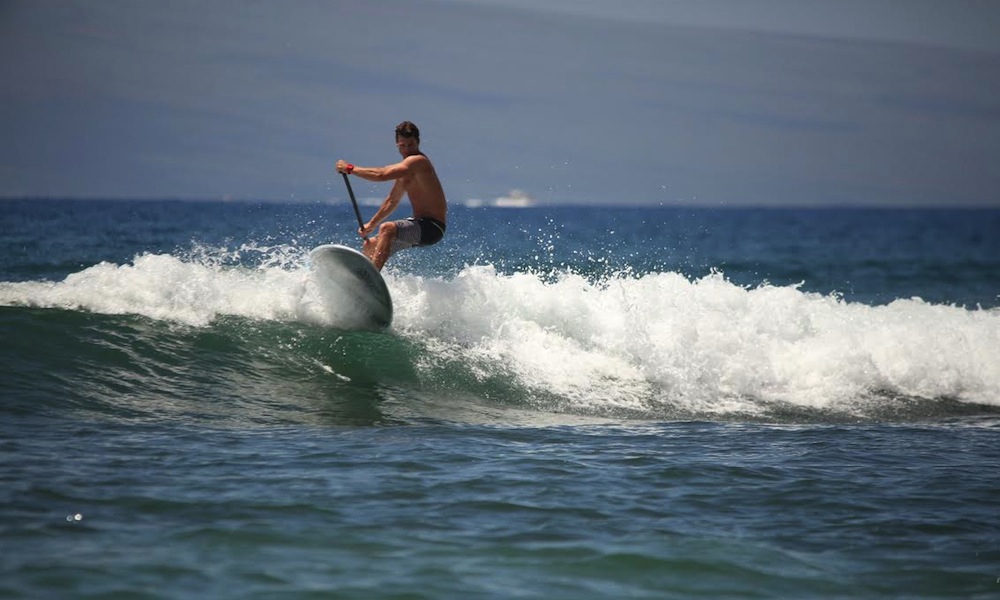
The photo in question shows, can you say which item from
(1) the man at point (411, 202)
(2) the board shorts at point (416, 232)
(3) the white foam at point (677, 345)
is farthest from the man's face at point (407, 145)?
(3) the white foam at point (677, 345)

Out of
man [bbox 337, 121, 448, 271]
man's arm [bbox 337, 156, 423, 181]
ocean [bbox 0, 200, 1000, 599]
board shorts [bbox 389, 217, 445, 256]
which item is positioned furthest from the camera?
board shorts [bbox 389, 217, 445, 256]

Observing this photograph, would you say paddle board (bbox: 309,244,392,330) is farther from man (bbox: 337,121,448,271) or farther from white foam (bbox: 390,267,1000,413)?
white foam (bbox: 390,267,1000,413)

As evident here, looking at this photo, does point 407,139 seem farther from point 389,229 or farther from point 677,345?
point 677,345

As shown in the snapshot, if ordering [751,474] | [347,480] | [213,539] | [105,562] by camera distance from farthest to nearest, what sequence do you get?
[751,474], [347,480], [213,539], [105,562]

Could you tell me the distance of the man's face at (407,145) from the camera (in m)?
9.93

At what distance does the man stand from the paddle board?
22cm

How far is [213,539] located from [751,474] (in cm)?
388

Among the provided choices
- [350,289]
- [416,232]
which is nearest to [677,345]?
[416,232]

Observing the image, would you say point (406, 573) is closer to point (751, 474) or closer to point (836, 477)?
point (751, 474)

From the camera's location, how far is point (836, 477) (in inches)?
284

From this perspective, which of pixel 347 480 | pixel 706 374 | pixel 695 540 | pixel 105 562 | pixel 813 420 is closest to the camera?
pixel 105 562

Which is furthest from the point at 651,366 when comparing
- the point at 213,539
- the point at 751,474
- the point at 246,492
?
the point at 213,539

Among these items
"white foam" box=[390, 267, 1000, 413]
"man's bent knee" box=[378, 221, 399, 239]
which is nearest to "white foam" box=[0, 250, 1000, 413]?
"white foam" box=[390, 267, 1000, 413]

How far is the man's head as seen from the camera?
9898 millimetres
